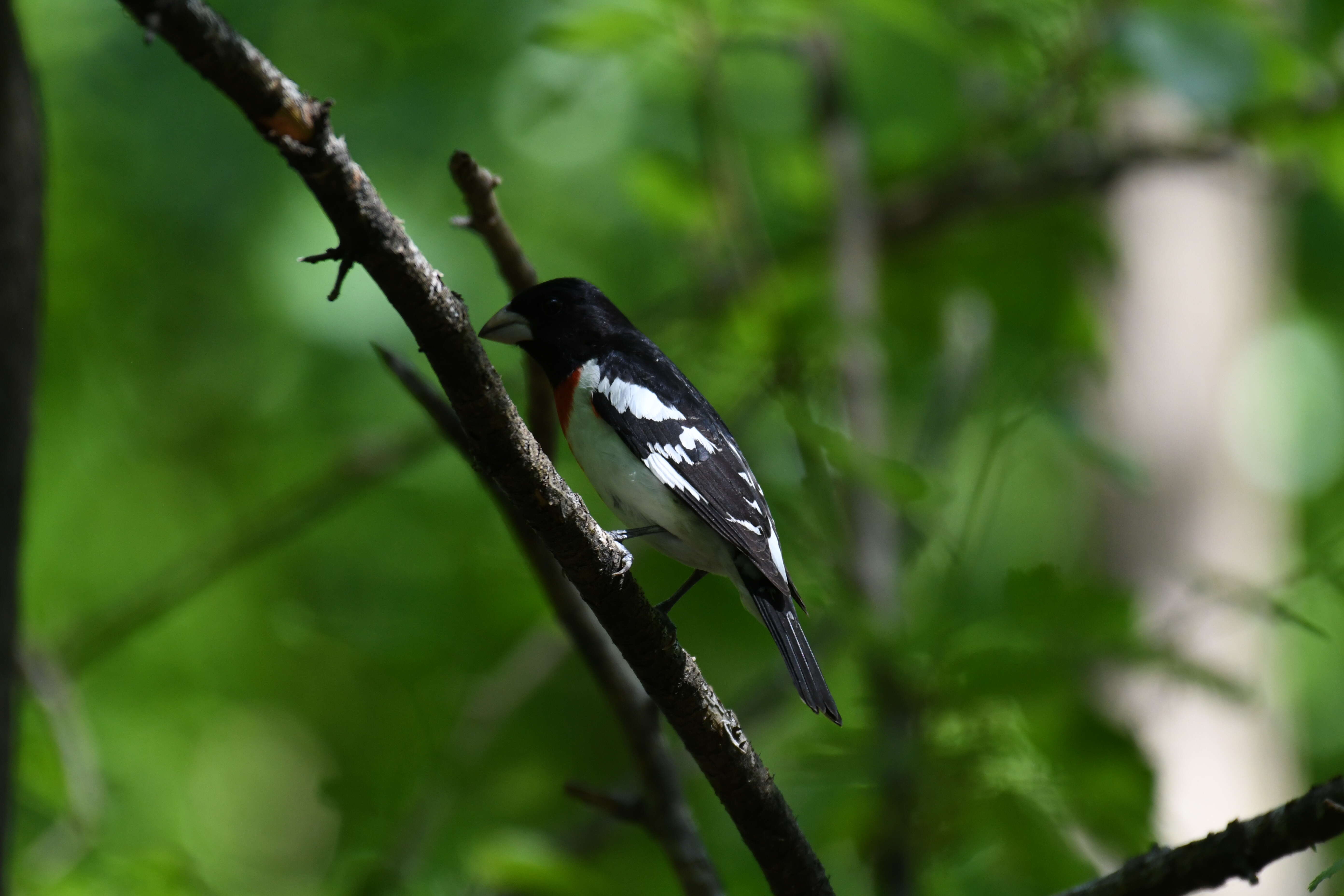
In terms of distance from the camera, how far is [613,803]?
2.40m

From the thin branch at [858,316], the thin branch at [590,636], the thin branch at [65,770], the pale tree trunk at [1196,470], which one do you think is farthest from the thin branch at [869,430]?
the thin branch at [65,770]

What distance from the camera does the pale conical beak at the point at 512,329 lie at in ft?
9.97

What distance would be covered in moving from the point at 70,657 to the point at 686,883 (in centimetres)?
268

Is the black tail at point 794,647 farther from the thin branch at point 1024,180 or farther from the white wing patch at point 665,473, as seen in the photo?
the thin branch at point 1024,180

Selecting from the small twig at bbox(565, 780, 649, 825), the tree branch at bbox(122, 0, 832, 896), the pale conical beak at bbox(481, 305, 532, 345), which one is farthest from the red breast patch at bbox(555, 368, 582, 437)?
the tree branch at bbox(122, 0, 832, 896)

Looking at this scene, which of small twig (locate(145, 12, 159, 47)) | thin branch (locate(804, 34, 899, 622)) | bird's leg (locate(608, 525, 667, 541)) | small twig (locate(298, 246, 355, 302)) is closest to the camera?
small twig (locate(145, 12, 159, 47))

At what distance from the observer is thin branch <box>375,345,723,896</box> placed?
2.50 m

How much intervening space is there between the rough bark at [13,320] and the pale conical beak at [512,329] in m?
1.23

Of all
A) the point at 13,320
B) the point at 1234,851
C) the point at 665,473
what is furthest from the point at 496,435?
the point at 13,320

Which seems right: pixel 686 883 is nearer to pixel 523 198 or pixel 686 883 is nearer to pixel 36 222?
pixel 36 222

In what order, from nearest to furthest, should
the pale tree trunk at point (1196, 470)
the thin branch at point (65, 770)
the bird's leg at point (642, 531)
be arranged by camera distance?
the bird's leg at point (642, 531) → the thin branch at point (65, 770) → the pale tree trunk at point (1196, 470)

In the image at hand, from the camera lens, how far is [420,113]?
5609 mm

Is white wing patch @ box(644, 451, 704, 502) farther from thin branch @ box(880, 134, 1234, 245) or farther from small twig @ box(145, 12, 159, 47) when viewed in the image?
thin branch @ box(880, 134, 1234, 245)

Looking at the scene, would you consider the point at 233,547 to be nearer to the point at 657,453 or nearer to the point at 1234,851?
the point at 657,453
